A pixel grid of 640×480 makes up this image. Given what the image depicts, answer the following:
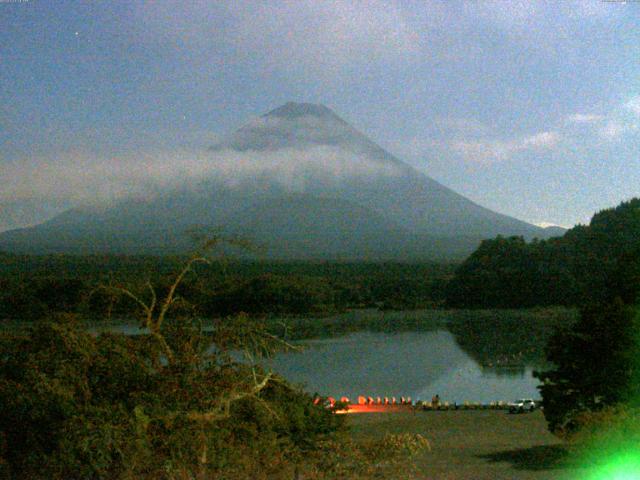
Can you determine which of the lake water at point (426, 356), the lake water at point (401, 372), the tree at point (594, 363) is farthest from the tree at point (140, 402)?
the lake water at point (401, 372)

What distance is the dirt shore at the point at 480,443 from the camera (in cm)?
923

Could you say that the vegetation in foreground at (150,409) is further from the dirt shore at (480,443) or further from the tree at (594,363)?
the tree at (594,363)

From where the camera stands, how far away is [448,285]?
60125mm

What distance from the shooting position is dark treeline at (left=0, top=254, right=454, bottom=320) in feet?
42.4

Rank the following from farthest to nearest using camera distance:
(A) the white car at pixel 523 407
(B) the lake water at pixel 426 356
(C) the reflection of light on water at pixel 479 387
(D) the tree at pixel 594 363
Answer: (B) the lake water at pixel 426 356, (C) the reflection of light on water at pixel 479 387, (A) the white car at pixel 523 407, (D) the tree at pixel 594 363

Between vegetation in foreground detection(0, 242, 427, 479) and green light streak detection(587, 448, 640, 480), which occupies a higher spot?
vegetation in foreground detection(0, 242, 427, 479)

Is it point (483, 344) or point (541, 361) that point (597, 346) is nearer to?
point (541, 361)

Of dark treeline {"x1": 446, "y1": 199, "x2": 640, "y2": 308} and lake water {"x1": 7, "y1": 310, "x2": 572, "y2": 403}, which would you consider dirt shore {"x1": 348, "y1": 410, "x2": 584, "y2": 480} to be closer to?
lake water {"x1": 7, "y1": 310, "x2": 572, "y2": 403}

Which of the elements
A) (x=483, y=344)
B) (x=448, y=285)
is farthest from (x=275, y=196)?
(x=483, y=344)

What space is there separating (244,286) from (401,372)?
13.3 m

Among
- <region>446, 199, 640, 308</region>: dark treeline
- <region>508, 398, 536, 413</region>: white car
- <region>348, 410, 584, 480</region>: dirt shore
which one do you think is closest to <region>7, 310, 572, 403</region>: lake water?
<region>348, 410, 584, 480</region>: dirt shore

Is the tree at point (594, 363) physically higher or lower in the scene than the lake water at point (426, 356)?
higher

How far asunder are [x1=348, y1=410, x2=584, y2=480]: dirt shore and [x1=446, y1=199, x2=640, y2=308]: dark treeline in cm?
3814

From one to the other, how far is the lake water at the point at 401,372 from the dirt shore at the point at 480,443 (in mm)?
4546
